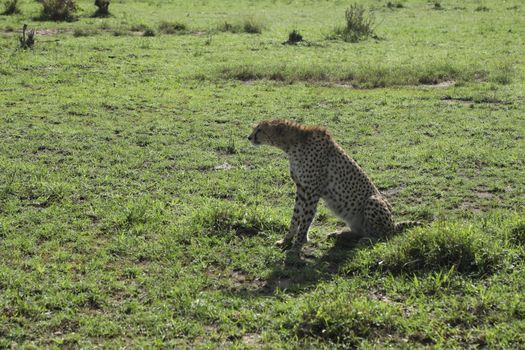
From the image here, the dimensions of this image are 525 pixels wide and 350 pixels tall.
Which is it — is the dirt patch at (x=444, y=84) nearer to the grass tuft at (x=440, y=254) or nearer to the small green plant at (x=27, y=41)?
the grass tuft at (x=440, y=254)

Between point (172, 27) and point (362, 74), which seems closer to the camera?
point (362, 74)

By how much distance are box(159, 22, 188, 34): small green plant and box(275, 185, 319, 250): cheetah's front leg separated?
14.8 metres

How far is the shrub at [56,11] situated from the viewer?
2289cm

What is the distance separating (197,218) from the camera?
8086 mm

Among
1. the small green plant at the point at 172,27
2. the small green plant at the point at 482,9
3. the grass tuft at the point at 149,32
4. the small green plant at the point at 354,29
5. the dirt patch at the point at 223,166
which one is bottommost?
the dirt patch at the point at 223,166

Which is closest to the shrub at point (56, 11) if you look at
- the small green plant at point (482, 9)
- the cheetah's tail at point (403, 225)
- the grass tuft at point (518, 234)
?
the small green plant at point (482, 9)

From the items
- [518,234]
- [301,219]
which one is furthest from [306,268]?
[518,234]

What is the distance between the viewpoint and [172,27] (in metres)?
21.8

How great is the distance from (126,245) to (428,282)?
3.10 meters

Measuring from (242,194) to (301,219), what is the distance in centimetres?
185

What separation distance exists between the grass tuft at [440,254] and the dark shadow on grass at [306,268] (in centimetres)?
30

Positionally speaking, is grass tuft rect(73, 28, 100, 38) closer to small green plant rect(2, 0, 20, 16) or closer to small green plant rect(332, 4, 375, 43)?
small green plant rect(2, 0, 20, 16)

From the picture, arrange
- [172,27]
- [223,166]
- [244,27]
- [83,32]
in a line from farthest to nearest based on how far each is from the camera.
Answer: [244,27] < [172,27] < [83,32] < [223,166]

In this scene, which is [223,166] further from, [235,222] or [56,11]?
[56,11]
